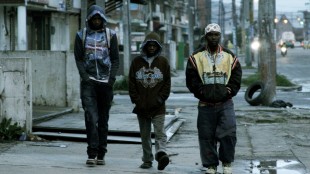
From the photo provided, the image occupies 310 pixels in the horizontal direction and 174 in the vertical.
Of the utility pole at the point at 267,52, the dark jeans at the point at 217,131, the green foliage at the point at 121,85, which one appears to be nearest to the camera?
the dark jeans at the point at 217,131

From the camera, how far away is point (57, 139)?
1275 centimetres

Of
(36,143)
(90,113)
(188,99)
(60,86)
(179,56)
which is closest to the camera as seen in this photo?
(90,113)

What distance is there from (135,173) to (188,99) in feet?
48.2

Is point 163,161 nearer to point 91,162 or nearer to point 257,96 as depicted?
point 91,162

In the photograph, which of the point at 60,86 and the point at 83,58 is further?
the point at 60,86

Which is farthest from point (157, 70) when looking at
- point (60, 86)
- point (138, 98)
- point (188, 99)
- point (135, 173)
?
point (188, 99)

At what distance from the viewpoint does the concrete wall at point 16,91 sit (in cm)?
1248

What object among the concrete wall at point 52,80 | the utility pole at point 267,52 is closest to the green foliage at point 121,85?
the utility pole at point 267,52

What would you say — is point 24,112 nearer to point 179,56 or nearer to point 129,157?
point 129,157

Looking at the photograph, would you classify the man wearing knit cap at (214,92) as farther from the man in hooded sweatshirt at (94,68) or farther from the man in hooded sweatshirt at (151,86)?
the man in hooded sweatshirt at (94,68)

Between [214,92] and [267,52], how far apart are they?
39.1 feet

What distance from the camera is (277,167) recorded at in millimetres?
10344

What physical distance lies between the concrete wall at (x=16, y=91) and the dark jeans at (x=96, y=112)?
2758 millimetres

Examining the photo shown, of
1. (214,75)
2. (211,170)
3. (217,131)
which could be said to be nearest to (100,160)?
(211,170)
